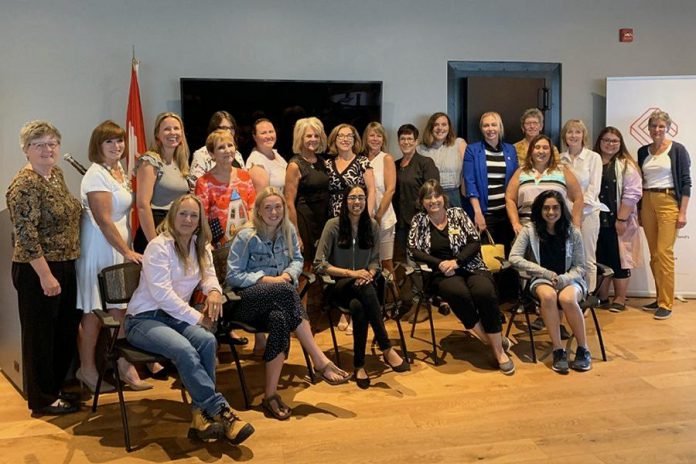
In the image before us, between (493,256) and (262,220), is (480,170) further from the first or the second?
(262,220)

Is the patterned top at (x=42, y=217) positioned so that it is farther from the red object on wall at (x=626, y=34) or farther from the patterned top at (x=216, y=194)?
the red object on wall at (x=626, y=34)

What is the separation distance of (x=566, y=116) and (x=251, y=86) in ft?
9.39

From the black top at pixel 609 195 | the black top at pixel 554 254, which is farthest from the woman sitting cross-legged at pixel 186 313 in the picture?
the black top at pixel 609 195

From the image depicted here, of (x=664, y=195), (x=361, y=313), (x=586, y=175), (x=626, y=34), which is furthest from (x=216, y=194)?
(x=626, y=34)

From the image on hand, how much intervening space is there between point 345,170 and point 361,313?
117 cm

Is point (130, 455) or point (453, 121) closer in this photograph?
point (130, 455)

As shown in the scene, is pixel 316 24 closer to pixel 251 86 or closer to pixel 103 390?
pixel 251 86

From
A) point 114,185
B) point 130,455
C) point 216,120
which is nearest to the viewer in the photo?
point 130,455

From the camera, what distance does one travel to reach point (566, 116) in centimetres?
576

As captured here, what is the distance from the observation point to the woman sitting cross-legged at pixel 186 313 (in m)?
2.85

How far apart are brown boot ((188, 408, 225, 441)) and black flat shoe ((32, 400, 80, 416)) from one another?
0.79 m

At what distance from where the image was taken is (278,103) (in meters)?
5.15

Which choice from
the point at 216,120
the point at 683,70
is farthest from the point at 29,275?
the point at 683,70

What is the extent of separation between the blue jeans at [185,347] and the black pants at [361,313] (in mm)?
964
